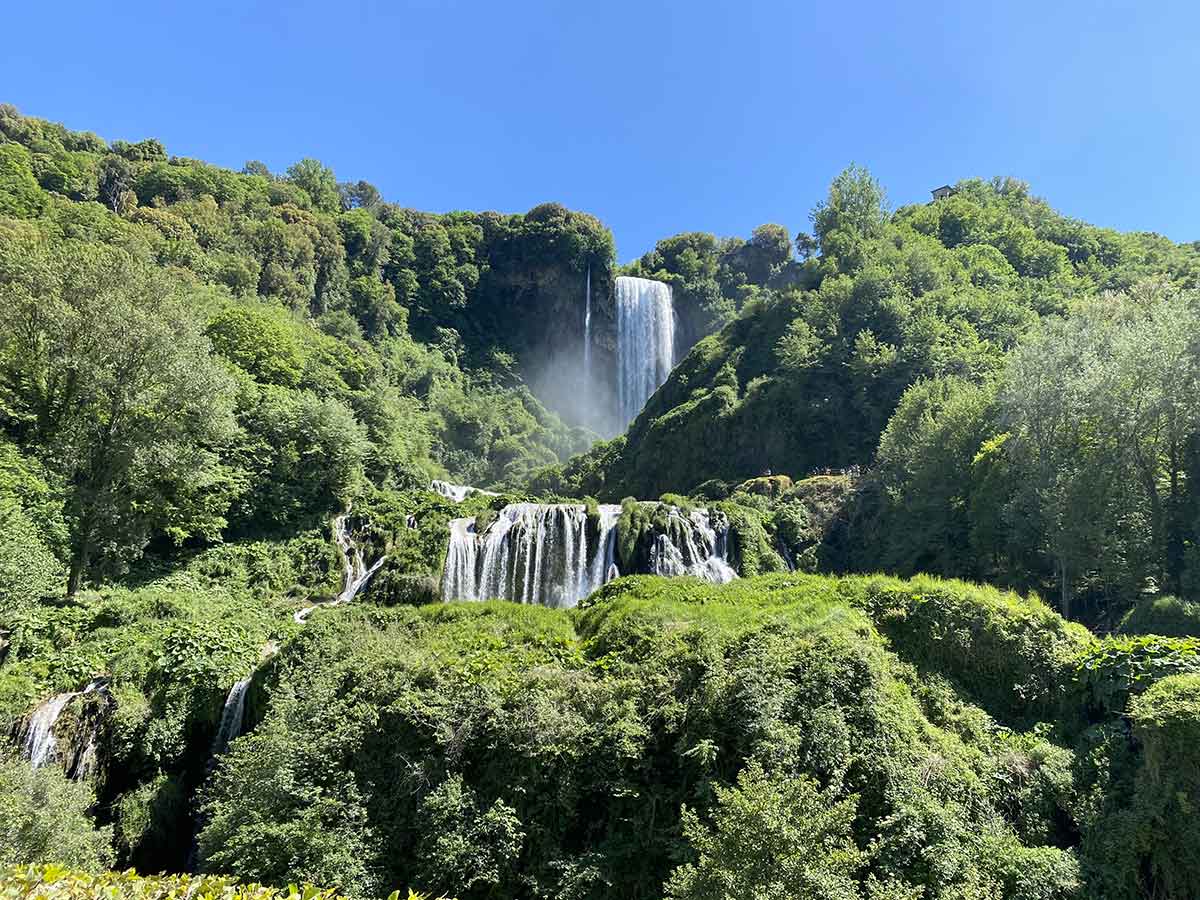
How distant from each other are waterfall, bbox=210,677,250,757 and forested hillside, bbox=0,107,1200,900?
4.6 inches

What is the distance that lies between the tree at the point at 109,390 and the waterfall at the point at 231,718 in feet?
27.9

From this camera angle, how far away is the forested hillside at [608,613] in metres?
8.57

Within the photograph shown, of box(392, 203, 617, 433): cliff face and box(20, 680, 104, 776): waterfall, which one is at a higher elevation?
box(392, 203, 617, 433): cliff face

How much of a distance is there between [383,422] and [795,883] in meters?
32.6

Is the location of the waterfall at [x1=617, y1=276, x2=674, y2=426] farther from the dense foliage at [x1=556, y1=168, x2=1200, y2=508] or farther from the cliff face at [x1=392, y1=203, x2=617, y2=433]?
the dense foliage at [x1=556, y1=168, x2=1200, y2=508]

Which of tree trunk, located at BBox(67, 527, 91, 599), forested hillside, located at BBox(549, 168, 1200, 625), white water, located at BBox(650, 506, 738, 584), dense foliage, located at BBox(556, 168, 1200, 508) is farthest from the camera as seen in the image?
dense foliage, located at BBox(556, 168, 1200, 508)

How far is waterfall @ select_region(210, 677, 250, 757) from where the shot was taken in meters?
13.6

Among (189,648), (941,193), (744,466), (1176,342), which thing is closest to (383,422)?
(189,648)

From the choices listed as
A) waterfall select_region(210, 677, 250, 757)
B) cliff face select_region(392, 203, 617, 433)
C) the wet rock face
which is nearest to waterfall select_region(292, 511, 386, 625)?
waterfall select_region(210, 677, 250, 757)

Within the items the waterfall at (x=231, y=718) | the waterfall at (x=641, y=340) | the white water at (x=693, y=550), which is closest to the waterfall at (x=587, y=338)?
the waterfall at (x=641, y=340)

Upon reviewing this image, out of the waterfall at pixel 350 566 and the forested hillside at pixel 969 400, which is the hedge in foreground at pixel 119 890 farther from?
the forested hillside at pixel 969 400

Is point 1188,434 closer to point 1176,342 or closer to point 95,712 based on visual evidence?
point 1176,342

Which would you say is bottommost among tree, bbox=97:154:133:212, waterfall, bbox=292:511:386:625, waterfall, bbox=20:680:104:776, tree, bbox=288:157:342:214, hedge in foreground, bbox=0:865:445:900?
waterfall, bbox=20:680:104:776

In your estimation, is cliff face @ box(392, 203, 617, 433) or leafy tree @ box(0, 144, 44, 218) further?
cliff face @ box(392, 203, 617, 433)
